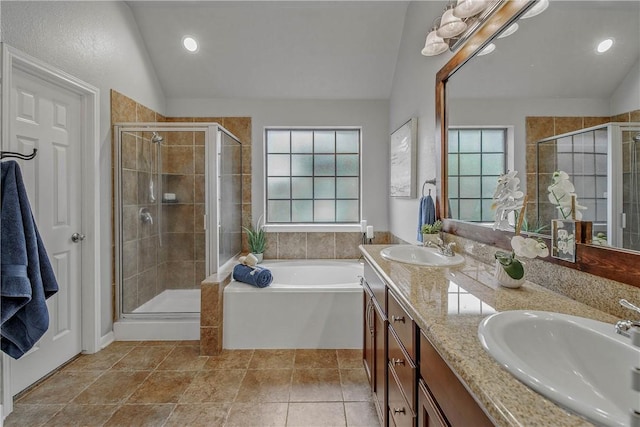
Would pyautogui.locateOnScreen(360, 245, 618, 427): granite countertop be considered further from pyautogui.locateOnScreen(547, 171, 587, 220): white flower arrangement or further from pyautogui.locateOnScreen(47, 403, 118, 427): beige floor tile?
pyautogui.locateOnScreen(47, 403, 118, 427): beige floor tile

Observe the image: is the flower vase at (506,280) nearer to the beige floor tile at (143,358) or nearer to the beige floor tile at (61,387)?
the beige floor tile at (143,358)

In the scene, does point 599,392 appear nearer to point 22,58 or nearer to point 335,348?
point 335,348

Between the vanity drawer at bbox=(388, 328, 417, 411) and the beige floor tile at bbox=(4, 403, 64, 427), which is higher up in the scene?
the vanity drawer at bbox=(388, 328, 417, 411)

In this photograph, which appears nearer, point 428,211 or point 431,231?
point 431,231

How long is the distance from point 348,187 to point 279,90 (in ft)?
4.36

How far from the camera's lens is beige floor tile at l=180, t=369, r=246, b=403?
188cm

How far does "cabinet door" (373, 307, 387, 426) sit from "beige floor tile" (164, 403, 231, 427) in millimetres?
855

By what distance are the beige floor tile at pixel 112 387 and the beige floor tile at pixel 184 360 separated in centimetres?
15

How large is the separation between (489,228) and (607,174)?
667mm

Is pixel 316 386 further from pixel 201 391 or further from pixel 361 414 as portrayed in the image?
pixel 201 391

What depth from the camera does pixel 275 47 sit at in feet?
10.1

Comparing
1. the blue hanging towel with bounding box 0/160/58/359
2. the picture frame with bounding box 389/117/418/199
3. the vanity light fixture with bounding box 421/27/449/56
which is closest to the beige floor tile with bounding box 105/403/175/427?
the blue hanging towel with bounding box 0/160/58/359

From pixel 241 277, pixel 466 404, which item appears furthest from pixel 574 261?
pixel 241 277

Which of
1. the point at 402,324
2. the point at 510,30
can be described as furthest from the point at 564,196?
the point at 510,30
